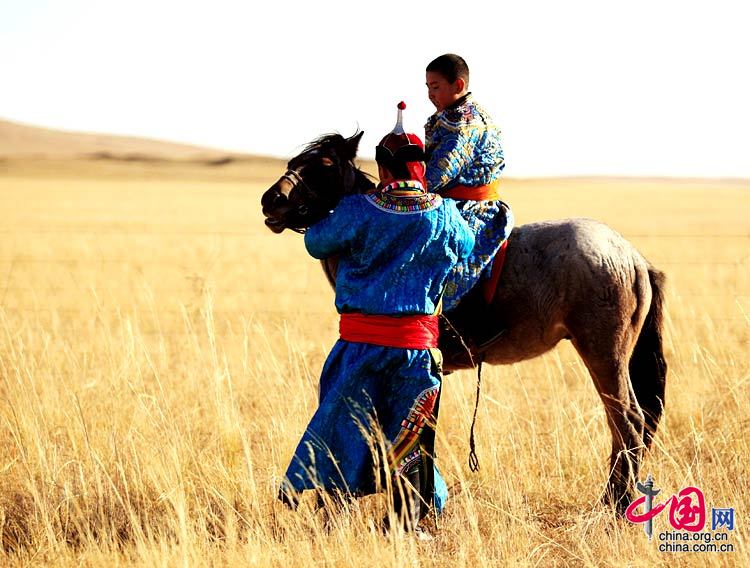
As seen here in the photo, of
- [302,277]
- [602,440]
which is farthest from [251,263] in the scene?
[602,440]

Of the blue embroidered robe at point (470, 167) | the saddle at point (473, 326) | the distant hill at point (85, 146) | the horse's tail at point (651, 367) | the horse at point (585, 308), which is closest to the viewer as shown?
the blue embroidered robe at point (470, 167)

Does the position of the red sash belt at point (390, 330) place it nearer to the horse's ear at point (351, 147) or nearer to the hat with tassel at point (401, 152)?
the hat with tassel at point (401, 152)

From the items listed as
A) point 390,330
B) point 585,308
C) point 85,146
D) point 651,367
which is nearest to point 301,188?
point 390,330

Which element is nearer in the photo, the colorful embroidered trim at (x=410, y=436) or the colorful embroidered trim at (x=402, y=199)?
the colorful embroidered trim at (x=402, y=199)

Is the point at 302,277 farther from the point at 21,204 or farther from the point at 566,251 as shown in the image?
Answer: the point at 21,204

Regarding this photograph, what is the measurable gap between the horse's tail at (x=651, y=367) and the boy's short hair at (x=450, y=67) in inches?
64.7

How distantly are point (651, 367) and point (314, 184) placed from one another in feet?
7.62

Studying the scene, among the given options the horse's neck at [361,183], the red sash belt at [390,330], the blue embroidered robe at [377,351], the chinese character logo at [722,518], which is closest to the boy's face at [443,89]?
the horse's neck at [361,183]

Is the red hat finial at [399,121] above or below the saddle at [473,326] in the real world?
above

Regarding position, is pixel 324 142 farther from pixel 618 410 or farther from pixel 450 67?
pixel 618 410

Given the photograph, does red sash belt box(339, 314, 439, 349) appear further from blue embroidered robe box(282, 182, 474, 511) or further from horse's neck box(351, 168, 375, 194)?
horse's neck box(351, 168, 375, 194)

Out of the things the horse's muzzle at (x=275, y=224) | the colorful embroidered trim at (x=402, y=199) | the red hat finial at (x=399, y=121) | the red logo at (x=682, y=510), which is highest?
the red hat finial at (x=399, y=121)

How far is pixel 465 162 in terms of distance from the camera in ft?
14.7

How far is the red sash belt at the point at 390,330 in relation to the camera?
4.06 metres
